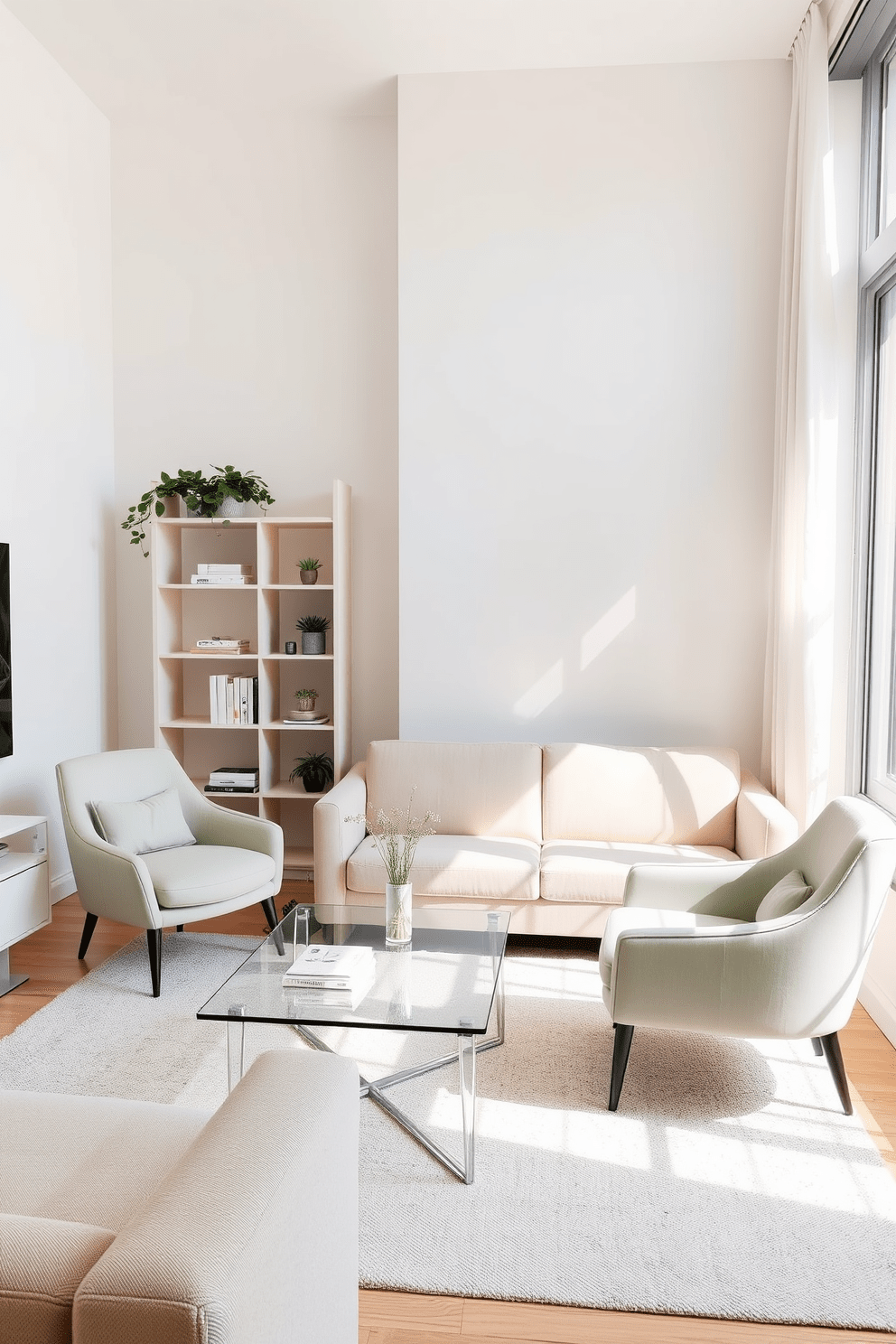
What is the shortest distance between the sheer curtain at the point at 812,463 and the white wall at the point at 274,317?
6.13ft

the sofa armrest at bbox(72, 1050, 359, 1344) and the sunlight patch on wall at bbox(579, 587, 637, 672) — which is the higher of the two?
the sunlight patch on wall at bbox(579, 587, 637, 672)

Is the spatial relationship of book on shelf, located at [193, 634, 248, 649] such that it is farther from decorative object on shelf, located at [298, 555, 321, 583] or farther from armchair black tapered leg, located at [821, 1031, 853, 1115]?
armchair black tapered leg, located at [821, 1031, 853, 1115]

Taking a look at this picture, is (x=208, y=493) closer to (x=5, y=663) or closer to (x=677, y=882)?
(x=5, y=663)

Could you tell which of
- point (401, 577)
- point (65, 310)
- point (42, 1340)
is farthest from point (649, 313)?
point (42, 1340)

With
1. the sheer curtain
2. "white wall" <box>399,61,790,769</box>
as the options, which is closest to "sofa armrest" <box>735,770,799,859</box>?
the sheer curtain

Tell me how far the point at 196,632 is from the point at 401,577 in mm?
1163

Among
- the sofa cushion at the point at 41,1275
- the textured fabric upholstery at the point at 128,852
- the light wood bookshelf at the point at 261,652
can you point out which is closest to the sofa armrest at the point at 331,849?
the textured fabric upholstery at the point at 128,852

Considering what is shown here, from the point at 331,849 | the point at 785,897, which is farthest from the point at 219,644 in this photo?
the point at 785,897

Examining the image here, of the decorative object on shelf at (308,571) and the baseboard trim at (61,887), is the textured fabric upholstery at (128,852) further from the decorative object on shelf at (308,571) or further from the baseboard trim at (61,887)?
the decorative object on shelf at (308,571)

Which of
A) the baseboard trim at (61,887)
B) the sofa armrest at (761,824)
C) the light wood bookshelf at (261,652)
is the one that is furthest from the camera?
the light wood bookshelf at (261,652)

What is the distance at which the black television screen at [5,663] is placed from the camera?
3627 mm

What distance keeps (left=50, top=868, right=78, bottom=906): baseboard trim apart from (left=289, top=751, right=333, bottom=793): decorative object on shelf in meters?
1.13

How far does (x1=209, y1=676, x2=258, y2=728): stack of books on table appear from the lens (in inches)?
174

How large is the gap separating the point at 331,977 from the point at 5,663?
6.90ft
